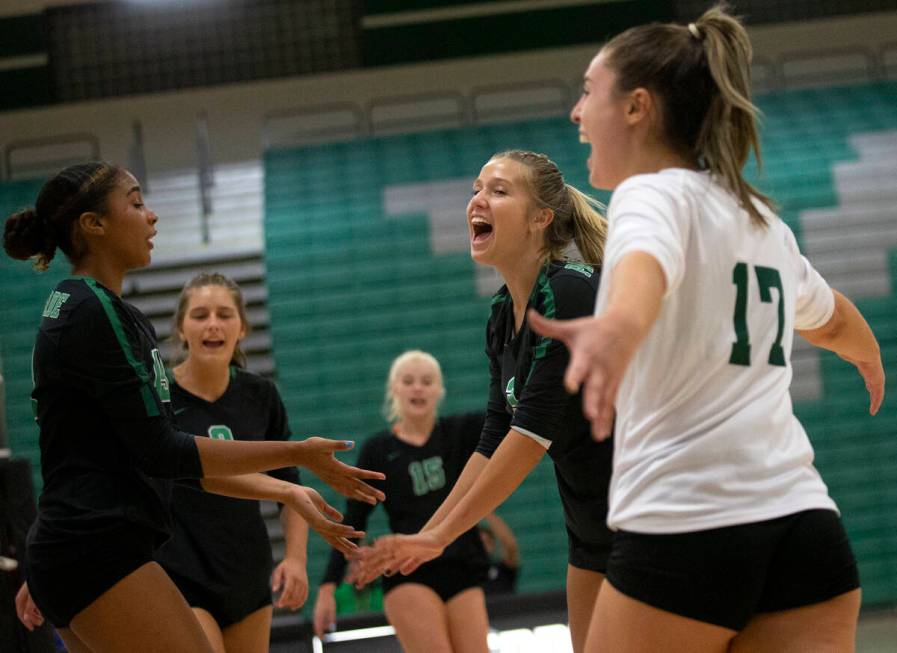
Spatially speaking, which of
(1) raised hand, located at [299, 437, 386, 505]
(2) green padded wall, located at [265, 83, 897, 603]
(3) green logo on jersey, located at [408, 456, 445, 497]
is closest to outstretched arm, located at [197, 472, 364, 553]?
(1) raised hand, located at [299, 437, 386, 505]

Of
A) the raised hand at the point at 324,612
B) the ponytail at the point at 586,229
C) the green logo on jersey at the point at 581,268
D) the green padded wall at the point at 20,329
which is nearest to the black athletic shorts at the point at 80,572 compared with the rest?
the green logo on jersey at the point at 581,268

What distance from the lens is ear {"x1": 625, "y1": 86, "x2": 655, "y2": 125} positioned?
1.97m

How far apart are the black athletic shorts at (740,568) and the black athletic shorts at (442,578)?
3.10 m

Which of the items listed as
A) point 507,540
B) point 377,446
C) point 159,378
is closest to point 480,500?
point 159,378

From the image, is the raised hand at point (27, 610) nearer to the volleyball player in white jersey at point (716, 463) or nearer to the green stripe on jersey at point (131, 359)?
the green stripe on jersey at point (131, 359)

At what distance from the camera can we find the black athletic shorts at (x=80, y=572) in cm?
250

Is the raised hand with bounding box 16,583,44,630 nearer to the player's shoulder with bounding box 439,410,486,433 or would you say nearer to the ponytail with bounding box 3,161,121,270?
the ponytail with bounding box 3,161,121,270

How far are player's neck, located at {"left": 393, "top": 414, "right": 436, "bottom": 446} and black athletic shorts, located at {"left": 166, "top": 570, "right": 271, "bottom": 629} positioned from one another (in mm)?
1683

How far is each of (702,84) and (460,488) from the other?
1.42m

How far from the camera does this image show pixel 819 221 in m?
9.11

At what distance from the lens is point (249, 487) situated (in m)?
2.99

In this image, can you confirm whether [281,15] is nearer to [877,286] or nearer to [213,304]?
[877,286]

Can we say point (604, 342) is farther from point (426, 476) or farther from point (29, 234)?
point (426, 476)

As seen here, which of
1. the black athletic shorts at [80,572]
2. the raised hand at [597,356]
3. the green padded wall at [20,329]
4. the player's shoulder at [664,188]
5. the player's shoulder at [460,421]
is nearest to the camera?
the raised hand at [597,356]
